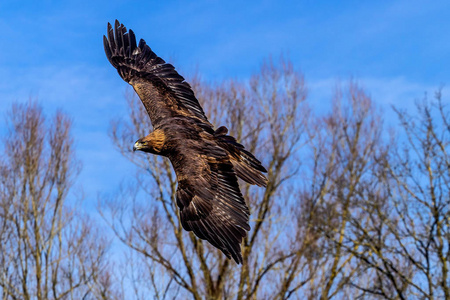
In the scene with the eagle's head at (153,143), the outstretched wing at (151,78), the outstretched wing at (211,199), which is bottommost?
the outstretched wing at (211,199)

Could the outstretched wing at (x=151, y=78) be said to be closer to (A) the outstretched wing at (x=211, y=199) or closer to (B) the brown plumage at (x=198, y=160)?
Result: (B) the brown plumage at (x=198, y=160)

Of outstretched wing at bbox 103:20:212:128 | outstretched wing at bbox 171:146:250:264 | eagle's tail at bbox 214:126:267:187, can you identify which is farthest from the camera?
outstretched wing at bbox 103:20:212:128

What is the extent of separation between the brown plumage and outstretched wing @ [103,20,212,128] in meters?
0.01

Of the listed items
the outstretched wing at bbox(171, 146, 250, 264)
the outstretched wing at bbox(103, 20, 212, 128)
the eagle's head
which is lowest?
the outstretched wing at bbox(171, 146, 250, 264)

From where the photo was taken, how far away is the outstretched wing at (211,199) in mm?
5617

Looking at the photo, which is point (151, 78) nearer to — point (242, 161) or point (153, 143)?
point (153, 143)

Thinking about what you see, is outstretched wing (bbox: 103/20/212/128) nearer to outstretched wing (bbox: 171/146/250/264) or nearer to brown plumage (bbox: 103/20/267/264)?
brown plumage (bbox: 103/20/267/264)

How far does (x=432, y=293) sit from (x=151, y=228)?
7.35 meters

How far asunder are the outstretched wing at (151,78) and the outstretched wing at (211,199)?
29.9 inches

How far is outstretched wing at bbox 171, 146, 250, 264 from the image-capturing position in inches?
221

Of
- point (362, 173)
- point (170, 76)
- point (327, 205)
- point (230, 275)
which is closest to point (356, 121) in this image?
point (362, 173)

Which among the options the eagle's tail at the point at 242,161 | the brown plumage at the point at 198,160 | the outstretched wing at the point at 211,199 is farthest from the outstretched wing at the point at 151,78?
the outstretched wing at the point at 211,199

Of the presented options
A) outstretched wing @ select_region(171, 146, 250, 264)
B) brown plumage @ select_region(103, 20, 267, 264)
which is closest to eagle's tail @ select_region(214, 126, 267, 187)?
brown plumage @ select_region(103, 20, 267, 264)

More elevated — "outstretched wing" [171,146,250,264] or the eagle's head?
the eagle's head
